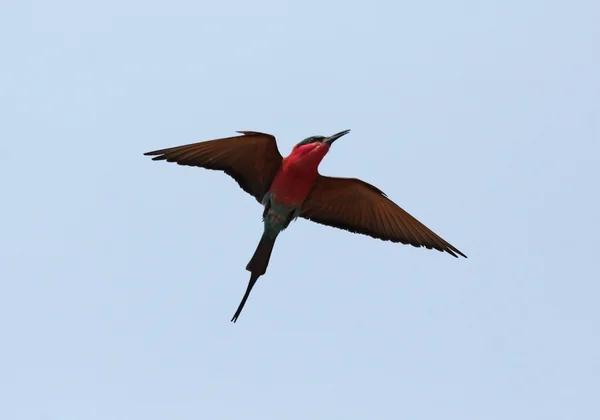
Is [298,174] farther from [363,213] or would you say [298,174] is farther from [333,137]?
[363,213]

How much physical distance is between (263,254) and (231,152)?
150 cm

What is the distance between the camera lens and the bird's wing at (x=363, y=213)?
15344 mm

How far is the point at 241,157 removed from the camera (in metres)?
15.0

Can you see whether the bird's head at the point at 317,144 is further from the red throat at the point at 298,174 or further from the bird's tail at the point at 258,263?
the bird's tail at the point at 258,263

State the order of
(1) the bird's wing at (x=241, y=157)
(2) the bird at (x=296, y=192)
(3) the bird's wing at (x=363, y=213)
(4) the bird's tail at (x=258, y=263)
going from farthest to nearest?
(3) the bird's wing at (x=363, y=213) < (4) the bird's tail at (x=258, y=263) < (2) the bird at (x=296, y=192) < (1) the bird's wing at (x=241, y=157)

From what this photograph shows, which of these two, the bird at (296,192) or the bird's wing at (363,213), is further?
the bird's wing at (363,213)

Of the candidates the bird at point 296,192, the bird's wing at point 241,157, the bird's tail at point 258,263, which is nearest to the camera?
the bird's wing at point 241,157

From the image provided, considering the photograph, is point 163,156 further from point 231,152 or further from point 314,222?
point 314,222

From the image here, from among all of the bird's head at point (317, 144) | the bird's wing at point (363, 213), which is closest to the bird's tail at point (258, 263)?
the bird's wing at point (363, 213)

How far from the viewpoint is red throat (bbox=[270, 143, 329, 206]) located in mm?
14852

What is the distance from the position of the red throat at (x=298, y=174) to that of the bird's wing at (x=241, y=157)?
0.56 ft

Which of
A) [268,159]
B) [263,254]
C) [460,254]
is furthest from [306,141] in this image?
[460,254]

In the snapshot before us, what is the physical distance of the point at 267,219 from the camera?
15211 millimetres

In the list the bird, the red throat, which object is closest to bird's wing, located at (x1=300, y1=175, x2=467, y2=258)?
the bird
